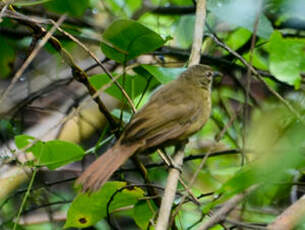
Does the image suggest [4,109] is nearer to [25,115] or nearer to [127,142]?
[25,115]

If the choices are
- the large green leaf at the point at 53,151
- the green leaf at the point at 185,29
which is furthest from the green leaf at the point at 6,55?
the large green leaf at the point at 53,151

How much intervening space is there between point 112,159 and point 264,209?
1368mm

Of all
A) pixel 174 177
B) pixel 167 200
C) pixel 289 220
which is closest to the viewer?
pixel 289 220

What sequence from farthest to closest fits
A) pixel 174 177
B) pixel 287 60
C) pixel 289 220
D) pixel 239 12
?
pixel 287 60 < pixel 239 12 < pixel 174 177 < pixel 289 220

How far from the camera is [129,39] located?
240 cm

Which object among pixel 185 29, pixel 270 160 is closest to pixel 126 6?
pixel 185 29

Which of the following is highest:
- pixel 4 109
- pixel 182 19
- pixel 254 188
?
pixel 182 19

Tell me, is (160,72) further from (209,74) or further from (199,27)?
(209,74)

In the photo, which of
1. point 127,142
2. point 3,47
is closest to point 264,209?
point 127,142

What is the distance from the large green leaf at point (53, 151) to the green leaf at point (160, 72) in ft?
1.64

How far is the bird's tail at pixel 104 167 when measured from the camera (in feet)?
7.15

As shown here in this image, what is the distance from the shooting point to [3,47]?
365cm

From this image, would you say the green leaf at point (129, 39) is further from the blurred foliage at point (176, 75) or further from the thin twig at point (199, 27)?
the thin twig at point (199, 27)

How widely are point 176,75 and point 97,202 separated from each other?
2.49 feet
